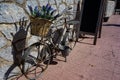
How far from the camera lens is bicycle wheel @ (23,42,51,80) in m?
4.93

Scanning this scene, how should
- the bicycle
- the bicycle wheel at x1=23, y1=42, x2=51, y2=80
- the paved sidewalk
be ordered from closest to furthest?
1. the bicycle
2. the bicycle wheel at x1=23, y1=42, x2=51, y2=80
3. the paved sidewalk

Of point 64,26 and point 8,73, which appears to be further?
point 64,26

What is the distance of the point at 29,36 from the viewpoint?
4992mm

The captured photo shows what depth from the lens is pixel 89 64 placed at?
6.19 meters

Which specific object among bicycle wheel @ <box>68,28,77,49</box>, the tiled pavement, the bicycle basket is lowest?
the tiled pavement

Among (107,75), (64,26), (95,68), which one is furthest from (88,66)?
(64,26)

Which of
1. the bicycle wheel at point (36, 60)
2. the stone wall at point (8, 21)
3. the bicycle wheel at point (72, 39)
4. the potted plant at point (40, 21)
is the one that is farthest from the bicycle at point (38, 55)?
the bicycle wheel at point (72, 39)

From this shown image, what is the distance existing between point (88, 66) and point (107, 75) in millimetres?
601

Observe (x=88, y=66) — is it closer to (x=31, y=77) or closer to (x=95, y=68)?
(x=95, y=68)

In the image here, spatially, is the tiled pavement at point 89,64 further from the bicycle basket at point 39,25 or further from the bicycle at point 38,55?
the bicycle basket at point 39,25

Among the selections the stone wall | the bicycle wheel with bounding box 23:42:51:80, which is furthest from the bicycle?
the stone wall

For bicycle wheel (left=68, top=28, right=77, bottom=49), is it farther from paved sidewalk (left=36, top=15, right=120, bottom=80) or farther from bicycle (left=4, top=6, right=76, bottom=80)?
bicycle (left=4, top=6, right=76, bottom=80)

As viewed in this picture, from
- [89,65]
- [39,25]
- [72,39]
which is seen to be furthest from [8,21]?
[72,39]

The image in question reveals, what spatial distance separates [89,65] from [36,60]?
155 centimetres
